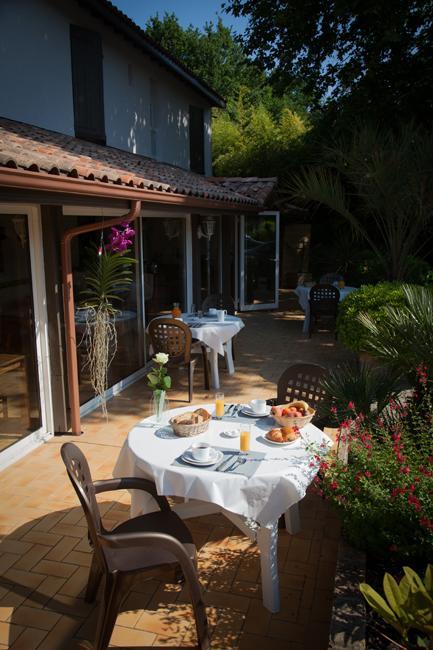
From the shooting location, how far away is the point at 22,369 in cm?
554

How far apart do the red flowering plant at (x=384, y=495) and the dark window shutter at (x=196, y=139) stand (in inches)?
470

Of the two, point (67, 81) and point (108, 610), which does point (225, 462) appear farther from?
point (67, 81)

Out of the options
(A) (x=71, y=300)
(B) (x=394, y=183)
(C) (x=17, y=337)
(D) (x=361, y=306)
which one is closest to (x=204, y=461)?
(C) (x=17, y=337)

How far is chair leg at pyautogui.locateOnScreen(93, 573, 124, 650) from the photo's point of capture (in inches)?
111

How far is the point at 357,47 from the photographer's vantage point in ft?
42.7

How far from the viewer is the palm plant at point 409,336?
3865mm

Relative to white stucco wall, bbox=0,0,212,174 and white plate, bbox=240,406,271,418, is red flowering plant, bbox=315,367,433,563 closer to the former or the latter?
white plate, bbox=240,406,271,418

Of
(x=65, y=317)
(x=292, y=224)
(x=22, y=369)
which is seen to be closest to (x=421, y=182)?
(x=65, y=317)

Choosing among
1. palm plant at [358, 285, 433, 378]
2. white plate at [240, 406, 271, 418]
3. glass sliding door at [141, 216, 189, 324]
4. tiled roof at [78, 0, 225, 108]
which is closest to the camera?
palm plant at [358, 285, 433, 378]

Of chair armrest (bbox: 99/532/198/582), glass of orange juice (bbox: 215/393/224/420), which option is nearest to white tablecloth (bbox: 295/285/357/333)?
glass of orange juice (bbox: 215/393/224/420)

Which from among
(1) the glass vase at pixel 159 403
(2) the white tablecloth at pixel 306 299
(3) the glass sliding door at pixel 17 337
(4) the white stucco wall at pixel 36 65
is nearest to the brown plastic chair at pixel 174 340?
(3) the glass sliding door at pixel 17 337

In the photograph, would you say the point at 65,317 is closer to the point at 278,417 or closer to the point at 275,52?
the point at 278,417

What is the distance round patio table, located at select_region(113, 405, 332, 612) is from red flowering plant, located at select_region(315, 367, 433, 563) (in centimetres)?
21

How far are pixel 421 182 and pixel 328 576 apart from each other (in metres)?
6.71
